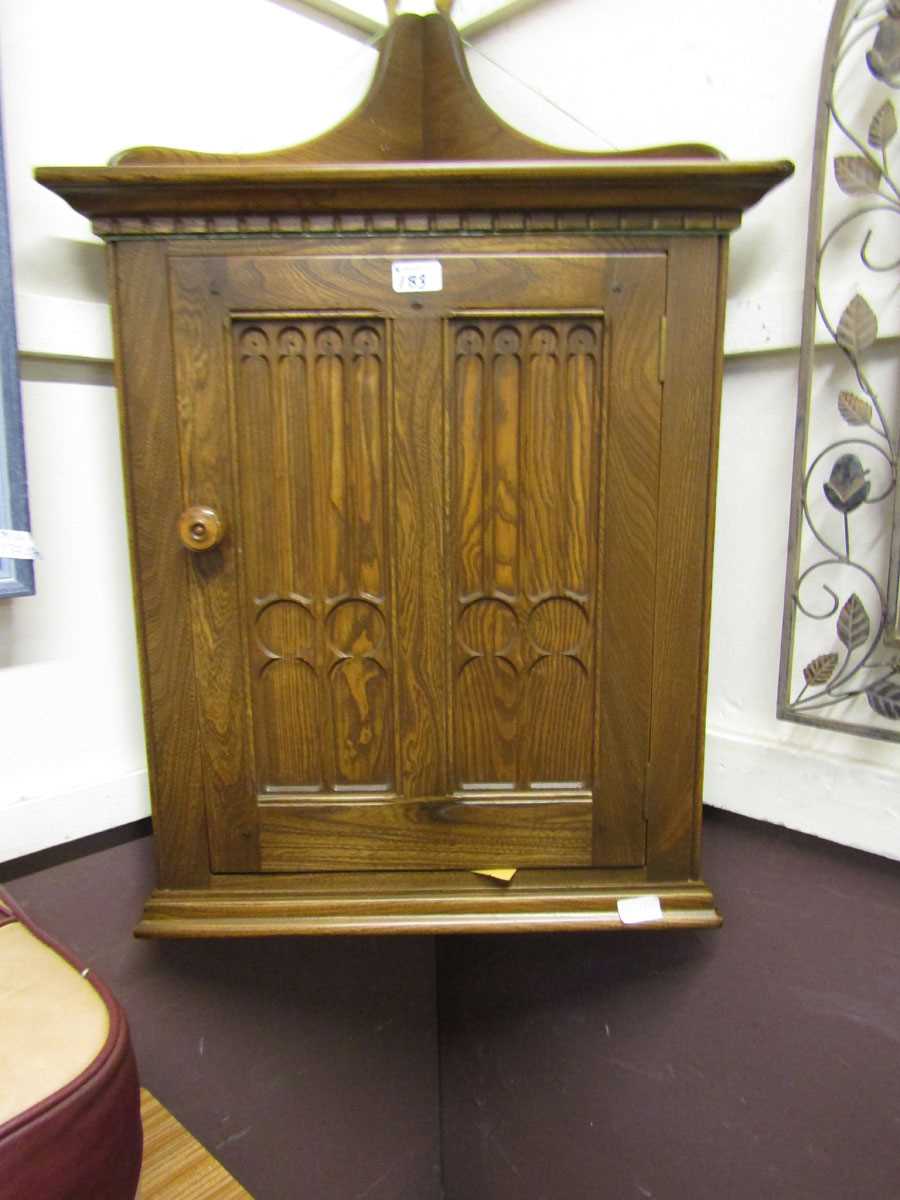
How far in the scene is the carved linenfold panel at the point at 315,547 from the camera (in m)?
0.78

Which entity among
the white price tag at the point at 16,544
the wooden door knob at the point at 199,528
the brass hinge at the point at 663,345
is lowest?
the white price tag at the point at 16,544

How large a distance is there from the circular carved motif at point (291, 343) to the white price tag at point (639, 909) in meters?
0.69

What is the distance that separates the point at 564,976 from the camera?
119cm

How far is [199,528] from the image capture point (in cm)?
78

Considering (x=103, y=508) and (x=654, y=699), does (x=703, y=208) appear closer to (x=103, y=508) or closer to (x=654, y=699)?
(x=654, y=699)

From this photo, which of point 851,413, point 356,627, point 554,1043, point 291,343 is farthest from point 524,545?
point 554,1043

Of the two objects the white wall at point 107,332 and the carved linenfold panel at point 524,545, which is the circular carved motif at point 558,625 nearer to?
the carved linenfold panel at point 524,545

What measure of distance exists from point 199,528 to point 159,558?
0.06 m

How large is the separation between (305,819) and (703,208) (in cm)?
75

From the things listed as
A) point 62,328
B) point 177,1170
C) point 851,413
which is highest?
point 62,328

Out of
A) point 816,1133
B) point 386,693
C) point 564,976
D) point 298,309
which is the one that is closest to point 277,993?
point 564,976

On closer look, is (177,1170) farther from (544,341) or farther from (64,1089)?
(544,341)

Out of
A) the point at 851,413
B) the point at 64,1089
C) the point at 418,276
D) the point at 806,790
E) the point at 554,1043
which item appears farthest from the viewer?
the point at 554,1043

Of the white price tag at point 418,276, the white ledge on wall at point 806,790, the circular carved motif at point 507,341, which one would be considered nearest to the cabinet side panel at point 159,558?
the white price tag at point 418,276
